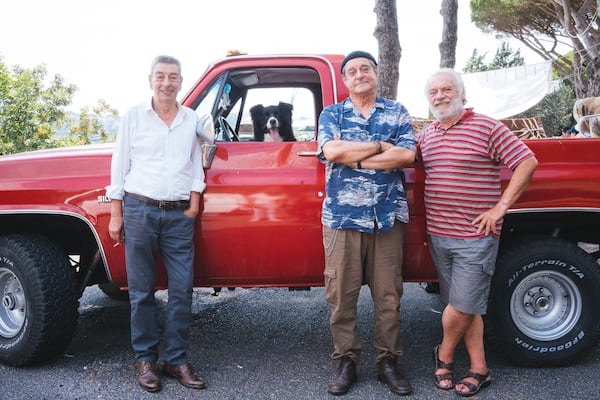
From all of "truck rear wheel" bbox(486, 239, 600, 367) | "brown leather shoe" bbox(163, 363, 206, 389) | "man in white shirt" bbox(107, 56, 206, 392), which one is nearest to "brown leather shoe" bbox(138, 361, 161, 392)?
"man in white shirt" bbox(107, 56, 206, 392)

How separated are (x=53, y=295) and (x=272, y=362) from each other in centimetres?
146

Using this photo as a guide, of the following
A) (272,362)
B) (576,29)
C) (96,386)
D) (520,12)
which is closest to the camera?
(96,386)

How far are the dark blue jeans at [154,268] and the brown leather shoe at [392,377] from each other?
1203 mm

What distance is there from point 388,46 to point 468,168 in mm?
4594

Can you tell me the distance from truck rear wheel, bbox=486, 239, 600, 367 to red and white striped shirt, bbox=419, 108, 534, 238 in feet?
1.63

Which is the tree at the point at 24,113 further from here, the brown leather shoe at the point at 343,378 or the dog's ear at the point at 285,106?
the brown leather shoe at the point at 343,378

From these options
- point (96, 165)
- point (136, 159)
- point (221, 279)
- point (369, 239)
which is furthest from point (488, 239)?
point (96, 165)

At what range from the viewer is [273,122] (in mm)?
3297

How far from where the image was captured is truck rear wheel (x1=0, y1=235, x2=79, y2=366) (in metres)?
3.00

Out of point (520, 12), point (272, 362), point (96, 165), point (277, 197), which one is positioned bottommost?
point (272, 362)

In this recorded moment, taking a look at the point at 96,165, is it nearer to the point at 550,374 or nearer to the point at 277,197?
the point at 277,197

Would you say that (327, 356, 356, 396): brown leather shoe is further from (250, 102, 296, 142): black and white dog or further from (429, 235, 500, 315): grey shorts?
(250, 102, 296, 142): black and white dog

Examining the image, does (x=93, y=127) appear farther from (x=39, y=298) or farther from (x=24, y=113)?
(x=39, y=298)

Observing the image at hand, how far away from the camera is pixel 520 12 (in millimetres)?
20656
